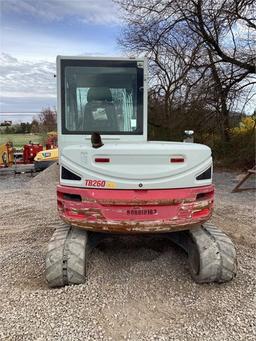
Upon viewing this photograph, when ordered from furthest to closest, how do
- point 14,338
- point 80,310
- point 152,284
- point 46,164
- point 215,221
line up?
point 46,164 < point 215,221 < point 152,284 < point 80,310 < point 14,338

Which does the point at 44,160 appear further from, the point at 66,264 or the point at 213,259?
the point at 213,259

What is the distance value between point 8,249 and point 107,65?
2.72 metres

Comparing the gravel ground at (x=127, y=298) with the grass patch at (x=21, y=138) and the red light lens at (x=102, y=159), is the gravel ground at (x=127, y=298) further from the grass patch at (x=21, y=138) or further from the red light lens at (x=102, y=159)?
the grass patch at (x=21, y=138)

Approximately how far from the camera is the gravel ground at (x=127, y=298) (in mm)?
3379

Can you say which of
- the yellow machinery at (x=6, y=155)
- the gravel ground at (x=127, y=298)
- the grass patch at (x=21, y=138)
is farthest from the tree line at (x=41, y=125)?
the gravel ground at (x=127, y=298)

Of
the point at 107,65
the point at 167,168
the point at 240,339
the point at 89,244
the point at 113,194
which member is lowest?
the point at 240,339

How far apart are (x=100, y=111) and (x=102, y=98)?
0.16 metres

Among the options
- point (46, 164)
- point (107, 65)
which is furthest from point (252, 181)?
point (107, 65)

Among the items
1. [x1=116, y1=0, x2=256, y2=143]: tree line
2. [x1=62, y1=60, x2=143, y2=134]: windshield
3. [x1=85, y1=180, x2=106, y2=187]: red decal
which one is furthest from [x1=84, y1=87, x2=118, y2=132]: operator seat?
[x1=116, y1=0, x2=256, y2=143]: tree line

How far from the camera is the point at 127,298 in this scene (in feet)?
12.8

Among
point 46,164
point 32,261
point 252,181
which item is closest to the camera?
point 32,261

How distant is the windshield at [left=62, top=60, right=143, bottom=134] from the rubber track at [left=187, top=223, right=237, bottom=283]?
5.19 ft

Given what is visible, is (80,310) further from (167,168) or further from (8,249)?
(8,249)

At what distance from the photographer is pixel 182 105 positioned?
1611 centimetres
